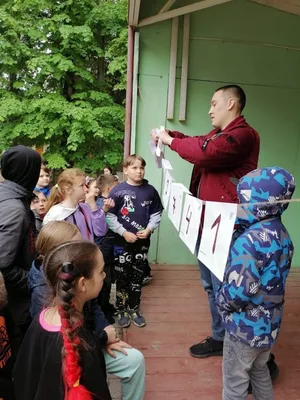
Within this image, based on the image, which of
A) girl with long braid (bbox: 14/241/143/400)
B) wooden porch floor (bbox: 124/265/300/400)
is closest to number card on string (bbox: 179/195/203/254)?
girl with long braid (bbox: 14/241/143/400)

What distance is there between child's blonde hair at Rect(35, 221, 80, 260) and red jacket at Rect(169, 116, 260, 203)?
2.69 ft

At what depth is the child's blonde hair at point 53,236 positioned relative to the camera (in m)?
1.57

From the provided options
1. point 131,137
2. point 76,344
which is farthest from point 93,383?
point 131,137

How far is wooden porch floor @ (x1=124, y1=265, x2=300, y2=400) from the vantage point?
1958 millimetres

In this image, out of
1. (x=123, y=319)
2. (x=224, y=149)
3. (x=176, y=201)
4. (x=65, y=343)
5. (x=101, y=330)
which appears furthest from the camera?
(x=123, y=319)

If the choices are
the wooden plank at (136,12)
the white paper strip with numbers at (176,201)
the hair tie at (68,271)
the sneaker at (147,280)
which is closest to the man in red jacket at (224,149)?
the white paper strip with numbers at (176,201)

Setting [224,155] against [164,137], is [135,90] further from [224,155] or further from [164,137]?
[224,155]

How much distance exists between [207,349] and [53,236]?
1.40 meters

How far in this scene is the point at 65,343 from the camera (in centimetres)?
105

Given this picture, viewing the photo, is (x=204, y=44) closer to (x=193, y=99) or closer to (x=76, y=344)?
(x=193, y=99)

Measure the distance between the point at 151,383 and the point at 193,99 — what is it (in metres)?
2.89

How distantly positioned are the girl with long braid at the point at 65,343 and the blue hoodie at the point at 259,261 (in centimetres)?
62

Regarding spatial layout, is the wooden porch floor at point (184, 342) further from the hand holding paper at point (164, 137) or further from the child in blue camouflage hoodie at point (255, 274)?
the hand holding paper at point (164, 137)

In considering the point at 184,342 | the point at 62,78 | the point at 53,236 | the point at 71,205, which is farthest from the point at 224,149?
the point at 62,78
